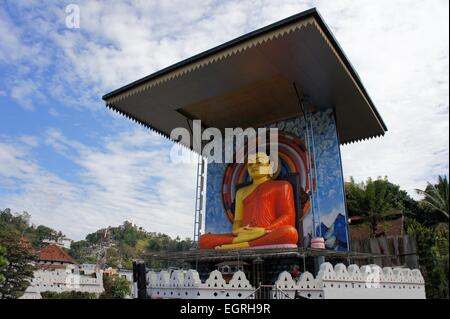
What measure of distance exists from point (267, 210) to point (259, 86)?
3113 mm

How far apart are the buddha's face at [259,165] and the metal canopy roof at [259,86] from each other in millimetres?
1624

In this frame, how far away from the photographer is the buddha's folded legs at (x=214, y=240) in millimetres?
9375

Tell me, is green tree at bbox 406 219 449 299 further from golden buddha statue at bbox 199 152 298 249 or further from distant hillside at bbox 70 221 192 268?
distant hillside at bbox 70 221 192 268

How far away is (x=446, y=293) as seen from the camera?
389 inches

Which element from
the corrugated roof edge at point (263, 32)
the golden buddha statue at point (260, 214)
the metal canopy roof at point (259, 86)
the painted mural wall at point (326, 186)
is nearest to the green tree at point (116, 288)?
the painted mural wall at point (326, 186)

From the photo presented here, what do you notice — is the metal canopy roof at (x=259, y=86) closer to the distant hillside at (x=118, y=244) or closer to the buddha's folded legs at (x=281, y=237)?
the buddha's folded legs at (x=281, y=237)

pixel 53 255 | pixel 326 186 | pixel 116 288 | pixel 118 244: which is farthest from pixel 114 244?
pixel 326 186

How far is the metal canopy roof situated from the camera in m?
7.87

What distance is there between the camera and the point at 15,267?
1595cm

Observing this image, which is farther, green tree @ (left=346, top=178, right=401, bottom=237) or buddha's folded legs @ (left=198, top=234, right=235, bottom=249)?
green tree @ (left=346, top=178, right=401, bottom=237)

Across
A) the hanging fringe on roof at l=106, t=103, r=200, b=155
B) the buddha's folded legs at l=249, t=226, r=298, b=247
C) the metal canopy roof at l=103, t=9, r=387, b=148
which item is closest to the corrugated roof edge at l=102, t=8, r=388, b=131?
the metal canopy roof at l=103, t=9, r=387, b=148

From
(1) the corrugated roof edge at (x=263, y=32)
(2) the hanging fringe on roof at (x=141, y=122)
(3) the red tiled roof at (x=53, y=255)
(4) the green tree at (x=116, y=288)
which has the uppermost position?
(1) the corrugated roof edge at (x=263, y=32)
